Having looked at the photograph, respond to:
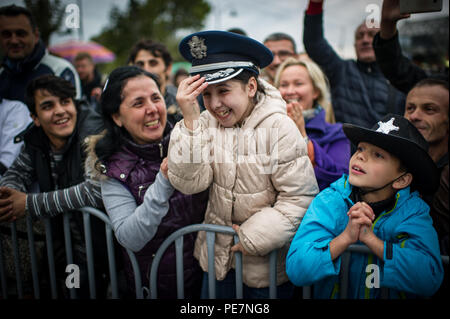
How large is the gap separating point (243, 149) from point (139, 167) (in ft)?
2.45

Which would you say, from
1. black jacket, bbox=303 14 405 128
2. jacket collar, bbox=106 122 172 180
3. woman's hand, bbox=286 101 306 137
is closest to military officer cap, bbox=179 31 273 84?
woman's hand, bbox=286 101 306 137

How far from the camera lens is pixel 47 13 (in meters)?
2.71

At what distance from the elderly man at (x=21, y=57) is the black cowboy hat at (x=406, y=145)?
2.50m

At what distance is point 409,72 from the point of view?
7.44ft

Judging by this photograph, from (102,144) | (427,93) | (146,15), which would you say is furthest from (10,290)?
(146,15)

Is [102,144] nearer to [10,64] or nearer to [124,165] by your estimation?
[124,165]

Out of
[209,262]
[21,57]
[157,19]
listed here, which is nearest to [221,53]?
[209,262]

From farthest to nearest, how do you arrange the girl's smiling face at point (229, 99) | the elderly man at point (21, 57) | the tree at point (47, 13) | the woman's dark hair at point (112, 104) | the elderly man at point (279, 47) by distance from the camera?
1. the elderly man at point (279, 47)
2. the tree at point (47, 13)
3. the elderly man at point (21, 57)
4. the woman's dark hair at point (112, 104)
5. the girl's smiling face at point (229, 99)

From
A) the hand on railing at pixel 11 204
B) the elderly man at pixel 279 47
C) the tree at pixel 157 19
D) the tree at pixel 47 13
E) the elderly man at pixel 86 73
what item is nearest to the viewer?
the hand on railing at pixel 11 204

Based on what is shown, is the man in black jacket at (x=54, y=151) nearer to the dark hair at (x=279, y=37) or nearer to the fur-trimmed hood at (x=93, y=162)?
the fur-trimmed hood at (x=93, y=162)

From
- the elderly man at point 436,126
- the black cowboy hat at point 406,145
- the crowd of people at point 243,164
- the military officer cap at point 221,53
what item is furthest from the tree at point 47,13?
the elderly man at point 436,126

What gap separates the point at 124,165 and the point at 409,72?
90.2 inches

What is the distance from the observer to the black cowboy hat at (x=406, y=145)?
140cm

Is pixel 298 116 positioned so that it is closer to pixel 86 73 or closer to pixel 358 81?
pixel 358 81
